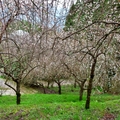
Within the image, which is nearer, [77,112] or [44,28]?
[44,28]

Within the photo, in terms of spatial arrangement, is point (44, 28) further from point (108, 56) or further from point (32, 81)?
point (32, 81)

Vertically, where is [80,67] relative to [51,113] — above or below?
above

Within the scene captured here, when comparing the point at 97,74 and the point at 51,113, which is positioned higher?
the point at 97,74

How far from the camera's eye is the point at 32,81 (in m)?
18.3

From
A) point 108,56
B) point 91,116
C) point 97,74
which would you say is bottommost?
point 91,116

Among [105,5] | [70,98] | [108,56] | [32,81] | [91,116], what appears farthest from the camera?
[32,81]

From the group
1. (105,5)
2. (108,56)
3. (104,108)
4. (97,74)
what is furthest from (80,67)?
(105,5)

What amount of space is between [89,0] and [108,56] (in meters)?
6.35

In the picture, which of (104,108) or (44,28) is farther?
(104,108)

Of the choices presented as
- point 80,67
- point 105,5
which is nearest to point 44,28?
point 105,5

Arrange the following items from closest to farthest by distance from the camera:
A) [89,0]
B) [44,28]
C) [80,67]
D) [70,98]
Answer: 1. [89,0]
2. [44,28]
3. [80,67]
4. [70,98]

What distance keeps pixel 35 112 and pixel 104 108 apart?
249 centimetres

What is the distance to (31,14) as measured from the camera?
13.9 feet

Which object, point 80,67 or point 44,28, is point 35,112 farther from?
point 80,67
